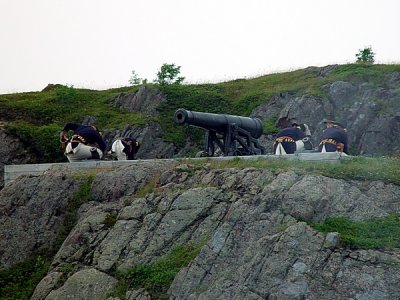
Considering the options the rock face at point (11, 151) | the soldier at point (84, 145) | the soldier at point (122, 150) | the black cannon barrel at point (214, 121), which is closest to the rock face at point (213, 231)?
the black cannon barrel at point (214, 121)

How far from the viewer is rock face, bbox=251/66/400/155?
38125 mm

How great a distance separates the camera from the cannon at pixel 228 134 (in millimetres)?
28875

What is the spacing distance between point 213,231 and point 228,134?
6.74 meters

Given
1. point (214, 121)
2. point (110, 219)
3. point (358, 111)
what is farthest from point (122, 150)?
point (358, 111)

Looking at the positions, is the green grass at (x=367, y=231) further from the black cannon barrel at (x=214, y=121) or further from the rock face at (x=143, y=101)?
the rock face at (x=143, y=101)

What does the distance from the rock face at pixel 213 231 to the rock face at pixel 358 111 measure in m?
13.4

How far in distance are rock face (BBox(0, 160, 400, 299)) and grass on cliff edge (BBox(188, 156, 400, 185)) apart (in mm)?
284

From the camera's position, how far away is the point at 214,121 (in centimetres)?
2888

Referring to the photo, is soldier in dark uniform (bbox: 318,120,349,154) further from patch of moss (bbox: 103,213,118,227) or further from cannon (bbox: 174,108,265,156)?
patch of moss (bbox: 103,213,118,227)

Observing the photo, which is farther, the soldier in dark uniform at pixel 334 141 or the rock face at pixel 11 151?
the rock face at pixel 11 151

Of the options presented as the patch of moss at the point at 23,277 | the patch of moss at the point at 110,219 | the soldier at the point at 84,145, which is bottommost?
the patch of moss at the point at 23,277

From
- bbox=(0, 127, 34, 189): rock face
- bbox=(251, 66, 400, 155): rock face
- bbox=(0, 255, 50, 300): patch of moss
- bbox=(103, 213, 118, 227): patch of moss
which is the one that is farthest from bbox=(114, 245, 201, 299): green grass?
bbox=(251, 66, 400, 155): rock face

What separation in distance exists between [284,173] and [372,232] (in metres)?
3.20

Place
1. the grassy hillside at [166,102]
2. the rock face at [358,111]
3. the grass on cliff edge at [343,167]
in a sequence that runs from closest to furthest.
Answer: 1. the grass on cliff edge at [343,167]
2. the rock face at [358,111]
3. the grassy hillside at [166,102]
